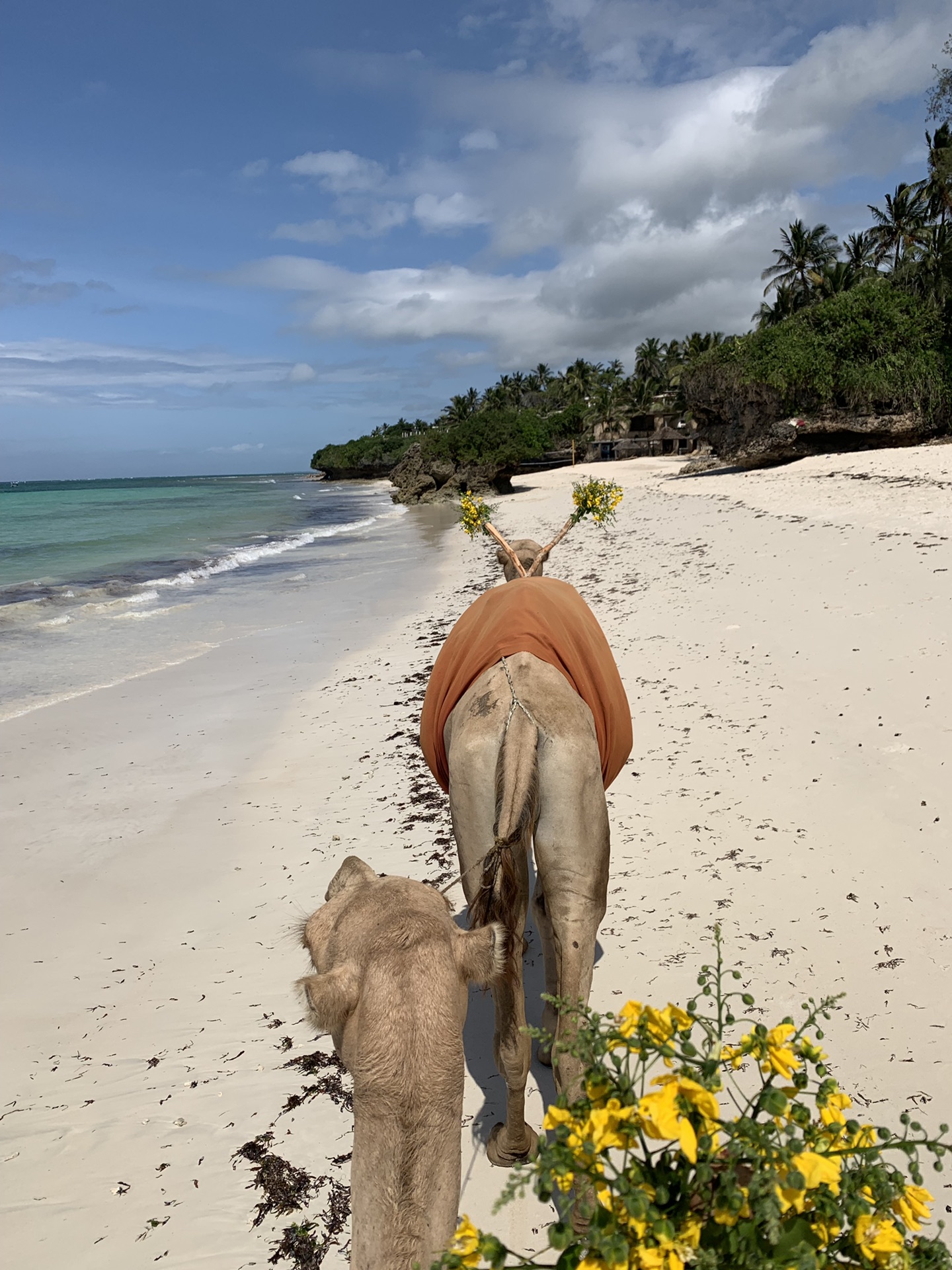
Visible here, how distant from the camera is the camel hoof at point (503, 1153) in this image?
3162mm

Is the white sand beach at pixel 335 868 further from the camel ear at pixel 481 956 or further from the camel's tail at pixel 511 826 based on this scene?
the camel's tail at pixel 511 826

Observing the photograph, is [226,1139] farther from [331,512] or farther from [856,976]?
[331,512]

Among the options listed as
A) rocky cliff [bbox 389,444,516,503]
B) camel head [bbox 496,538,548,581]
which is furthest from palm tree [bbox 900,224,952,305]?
camel head [bbox 496,538,548,581]

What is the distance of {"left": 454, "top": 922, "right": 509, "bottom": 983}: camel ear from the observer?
164 cm

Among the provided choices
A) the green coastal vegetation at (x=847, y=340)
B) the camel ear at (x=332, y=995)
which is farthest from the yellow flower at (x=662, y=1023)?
the green coastal vegetation at (x=847, y=340)

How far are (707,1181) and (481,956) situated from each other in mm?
689

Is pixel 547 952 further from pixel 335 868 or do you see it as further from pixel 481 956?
pixel 335 868

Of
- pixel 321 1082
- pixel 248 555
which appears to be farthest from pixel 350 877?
pixel 248 555

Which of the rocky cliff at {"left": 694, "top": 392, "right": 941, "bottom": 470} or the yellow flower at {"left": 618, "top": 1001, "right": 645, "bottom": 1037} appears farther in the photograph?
the rocky cliff at {"left": 694, "top": 392, "right": 941, "bottom": 470}

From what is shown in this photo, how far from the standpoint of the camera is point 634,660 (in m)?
9.33

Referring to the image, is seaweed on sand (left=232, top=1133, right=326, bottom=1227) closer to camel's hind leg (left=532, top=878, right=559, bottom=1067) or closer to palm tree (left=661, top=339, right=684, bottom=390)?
camel's hind leg (left=532, top=878, right=559, bottom=1067)

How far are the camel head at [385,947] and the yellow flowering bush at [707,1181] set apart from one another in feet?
1.61

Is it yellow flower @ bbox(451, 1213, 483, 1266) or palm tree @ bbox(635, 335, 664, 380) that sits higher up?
palm tree @ bbox(635, 335, 664, 380)

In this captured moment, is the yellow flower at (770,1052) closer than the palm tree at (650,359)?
Yes
